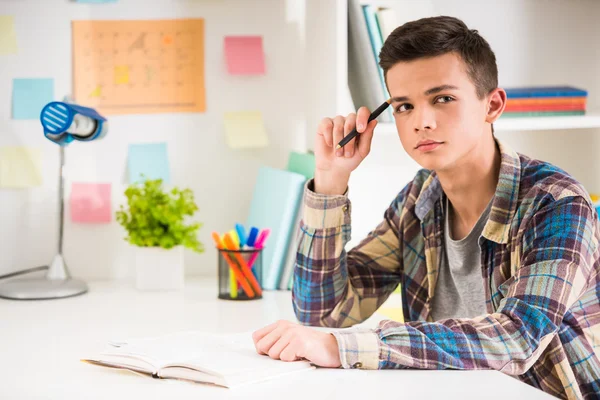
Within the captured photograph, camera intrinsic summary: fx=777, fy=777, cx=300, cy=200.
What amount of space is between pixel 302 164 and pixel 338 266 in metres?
0.55

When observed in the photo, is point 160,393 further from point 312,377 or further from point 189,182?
point 189,182

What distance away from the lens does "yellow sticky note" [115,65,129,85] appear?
201 centimetres

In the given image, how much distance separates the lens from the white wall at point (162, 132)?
78.2 inches

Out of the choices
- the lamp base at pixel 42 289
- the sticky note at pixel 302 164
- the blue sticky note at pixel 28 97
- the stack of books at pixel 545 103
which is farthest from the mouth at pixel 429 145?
the blue sticky note at pixel 28 97

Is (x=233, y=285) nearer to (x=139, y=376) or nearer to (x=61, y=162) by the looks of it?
(x=61, y=162)

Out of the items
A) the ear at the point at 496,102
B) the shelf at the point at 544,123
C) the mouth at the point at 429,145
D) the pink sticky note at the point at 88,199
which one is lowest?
the pink sticky note at the point at 88,199

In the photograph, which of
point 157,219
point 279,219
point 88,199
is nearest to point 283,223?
point 279,219

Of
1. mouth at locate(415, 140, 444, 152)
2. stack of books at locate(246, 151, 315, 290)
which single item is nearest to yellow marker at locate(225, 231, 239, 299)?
stack of books at locate(246, 151, 315, 290)

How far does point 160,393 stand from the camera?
94 centimetres

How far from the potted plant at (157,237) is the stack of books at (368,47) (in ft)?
1.66

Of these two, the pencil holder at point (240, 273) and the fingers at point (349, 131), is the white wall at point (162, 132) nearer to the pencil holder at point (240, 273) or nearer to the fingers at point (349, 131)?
the pencil holder at point (240, 273)

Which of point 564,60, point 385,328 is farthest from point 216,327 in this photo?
point 564,60

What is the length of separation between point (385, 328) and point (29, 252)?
49.3 inches

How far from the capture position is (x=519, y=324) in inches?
42.5
